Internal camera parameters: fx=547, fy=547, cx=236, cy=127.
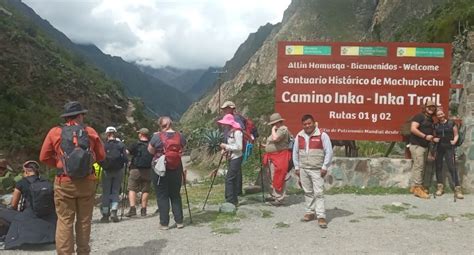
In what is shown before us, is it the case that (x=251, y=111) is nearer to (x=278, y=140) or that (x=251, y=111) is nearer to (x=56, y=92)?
(x=56, y=92)

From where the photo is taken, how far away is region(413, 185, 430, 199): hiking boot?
994cm

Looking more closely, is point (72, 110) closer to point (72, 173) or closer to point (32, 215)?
point (72, 173)

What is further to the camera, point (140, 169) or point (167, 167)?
point (140, 169)

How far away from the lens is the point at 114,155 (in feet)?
28.1

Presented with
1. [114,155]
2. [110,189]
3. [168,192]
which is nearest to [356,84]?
[168,192]

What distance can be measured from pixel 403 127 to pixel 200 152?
25333 millimetres

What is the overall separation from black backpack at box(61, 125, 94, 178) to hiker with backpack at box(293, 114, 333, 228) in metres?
3.34

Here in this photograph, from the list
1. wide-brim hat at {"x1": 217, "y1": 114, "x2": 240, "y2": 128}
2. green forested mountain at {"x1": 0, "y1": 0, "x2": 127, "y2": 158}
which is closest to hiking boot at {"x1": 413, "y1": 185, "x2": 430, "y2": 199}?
wide-brim hat at {"x1": 217, "y1": 114, "x2": 240, "y2": 128}

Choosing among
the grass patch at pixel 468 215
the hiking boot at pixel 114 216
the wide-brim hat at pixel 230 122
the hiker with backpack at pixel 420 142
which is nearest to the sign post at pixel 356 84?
the hiker with backpack at pixel 420 142

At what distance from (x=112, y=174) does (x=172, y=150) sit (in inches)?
61.7

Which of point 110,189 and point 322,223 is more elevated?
point 110,189

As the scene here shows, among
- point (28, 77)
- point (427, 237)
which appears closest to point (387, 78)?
point (427, 237)

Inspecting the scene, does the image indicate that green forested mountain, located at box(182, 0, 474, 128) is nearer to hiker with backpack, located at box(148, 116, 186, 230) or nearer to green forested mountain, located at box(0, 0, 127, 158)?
green forested mountain, located at box(0, 0, 127, 158)

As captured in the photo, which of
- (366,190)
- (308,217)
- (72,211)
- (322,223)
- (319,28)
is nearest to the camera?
(72,211)
